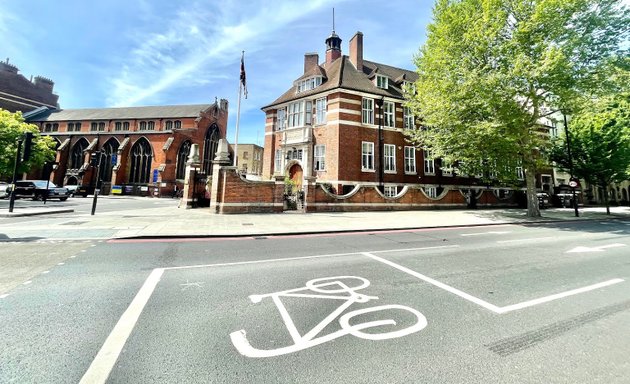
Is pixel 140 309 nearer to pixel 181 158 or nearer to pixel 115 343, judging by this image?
pixel 115 343

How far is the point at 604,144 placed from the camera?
2466 centimetres

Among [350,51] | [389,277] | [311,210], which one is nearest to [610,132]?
[350,51]

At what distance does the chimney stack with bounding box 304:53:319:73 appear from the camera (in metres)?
28.3

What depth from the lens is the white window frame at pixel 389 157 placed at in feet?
82.0

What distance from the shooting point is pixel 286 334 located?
9.68 ft

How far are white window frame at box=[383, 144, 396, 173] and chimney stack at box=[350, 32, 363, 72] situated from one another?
9213 mm

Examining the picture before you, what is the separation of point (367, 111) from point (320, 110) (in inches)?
181

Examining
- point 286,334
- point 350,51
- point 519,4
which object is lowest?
point 286,334

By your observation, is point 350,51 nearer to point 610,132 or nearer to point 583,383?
point 610,132

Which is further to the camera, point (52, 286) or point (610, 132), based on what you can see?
point (610, 132)

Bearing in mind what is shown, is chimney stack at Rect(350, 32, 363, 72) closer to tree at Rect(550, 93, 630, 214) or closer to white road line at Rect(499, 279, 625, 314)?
tree at Rect(550, 93, 630, 214)

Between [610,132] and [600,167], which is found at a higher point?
[610,132]

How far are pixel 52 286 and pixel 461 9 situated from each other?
22.3 m

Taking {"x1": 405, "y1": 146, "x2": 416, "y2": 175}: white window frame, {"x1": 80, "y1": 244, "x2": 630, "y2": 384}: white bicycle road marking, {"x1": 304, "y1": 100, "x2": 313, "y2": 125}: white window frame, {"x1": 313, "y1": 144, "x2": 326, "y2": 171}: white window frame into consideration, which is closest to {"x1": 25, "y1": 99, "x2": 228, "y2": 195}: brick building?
{"x1": 304, "y1": 100, "x2": 313, "y2": 125}: white window frame
